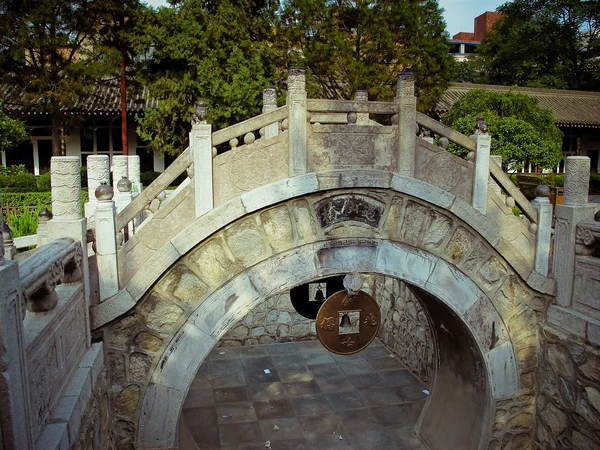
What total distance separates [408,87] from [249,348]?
6735 mm

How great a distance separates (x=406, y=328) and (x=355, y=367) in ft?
3.83

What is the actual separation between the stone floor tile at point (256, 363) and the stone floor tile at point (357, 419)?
2.08 meters

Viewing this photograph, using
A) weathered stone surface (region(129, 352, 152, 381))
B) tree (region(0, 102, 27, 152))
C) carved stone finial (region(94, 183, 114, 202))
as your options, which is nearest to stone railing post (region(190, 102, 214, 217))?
carved stone finial (region(94, 183, 114, 202))

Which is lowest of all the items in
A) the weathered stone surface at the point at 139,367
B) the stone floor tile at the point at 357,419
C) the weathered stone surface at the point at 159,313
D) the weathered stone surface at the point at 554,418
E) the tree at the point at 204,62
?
the stone floor tile at the point at 357,419

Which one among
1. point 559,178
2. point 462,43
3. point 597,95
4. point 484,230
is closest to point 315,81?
point 559,178

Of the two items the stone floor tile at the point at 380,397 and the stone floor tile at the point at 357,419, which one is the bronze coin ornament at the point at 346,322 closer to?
the stone floor tile at the point at 357,419

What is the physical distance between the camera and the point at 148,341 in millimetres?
4734

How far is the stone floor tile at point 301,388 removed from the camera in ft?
27.1

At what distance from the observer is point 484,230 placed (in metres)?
5.34

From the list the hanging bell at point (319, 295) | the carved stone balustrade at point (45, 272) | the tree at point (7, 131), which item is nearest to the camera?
the carved stone balustrade at point (45, 272)

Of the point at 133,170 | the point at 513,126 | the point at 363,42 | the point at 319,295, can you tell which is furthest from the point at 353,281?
the point at 363,42

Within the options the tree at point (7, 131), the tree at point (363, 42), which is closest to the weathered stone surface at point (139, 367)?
the tree at point (7, 131)

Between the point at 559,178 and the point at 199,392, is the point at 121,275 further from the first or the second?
the point at 559,178

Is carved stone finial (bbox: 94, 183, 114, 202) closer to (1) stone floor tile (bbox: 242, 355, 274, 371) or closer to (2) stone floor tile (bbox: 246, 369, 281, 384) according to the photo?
(2) stone floor tile (bbox: 246, 369, 281, 384)
